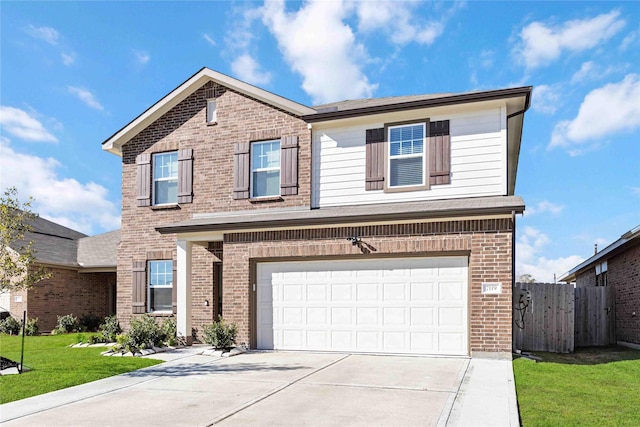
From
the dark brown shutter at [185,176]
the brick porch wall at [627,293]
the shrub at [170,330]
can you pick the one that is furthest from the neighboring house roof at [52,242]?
the brick porch wall at [627,293]

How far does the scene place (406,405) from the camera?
6.65m

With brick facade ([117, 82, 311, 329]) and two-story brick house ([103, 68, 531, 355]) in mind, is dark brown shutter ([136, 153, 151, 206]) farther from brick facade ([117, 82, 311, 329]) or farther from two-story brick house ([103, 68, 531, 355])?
brick facade ([117, 82, 311, 329])

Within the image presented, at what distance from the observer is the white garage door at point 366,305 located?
1072 cm

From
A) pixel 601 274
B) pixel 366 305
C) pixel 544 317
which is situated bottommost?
pixel 544 317

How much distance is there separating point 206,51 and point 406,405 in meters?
12.0

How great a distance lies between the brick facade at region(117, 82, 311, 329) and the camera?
14.0 metres

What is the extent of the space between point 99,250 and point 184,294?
10.7m

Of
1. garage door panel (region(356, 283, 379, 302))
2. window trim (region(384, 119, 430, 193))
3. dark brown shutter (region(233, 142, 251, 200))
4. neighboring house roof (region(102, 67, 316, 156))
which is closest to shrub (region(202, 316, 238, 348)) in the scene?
garage door panel (region(356, 283, 379, 302))

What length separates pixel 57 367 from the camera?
9898 millimetres

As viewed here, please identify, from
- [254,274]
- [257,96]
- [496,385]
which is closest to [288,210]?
[254,274]

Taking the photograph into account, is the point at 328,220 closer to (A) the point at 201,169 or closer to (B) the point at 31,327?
(A) the point at 201,169

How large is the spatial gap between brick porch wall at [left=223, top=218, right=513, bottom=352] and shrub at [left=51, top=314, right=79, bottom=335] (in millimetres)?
9993

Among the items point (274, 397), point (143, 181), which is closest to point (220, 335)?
point (274, 397)

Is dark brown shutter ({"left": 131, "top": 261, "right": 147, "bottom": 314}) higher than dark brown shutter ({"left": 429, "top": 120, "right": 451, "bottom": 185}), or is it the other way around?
Answer: dark brown shutter ({"left": 429, "top": 120, "right": 451, "bottom": 185})
